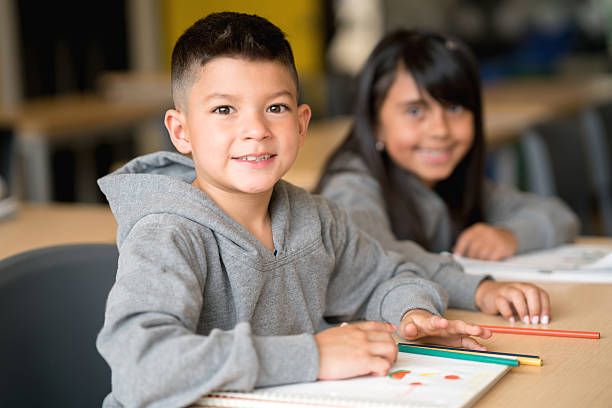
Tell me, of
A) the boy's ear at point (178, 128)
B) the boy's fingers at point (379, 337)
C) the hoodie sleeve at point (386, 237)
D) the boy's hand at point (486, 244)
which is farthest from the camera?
the boy's hand at point (486, 244)

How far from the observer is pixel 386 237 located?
4.85ft

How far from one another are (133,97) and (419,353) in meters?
4.54

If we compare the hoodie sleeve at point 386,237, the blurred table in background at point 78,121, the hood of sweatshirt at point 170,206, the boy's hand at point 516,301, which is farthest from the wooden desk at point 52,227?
the blurred table in background at point 78,121

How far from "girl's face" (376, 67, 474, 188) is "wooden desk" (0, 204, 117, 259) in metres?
0.66

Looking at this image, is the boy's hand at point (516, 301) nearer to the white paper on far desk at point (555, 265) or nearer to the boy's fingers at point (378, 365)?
the white paper on far desk at point (555, 265)

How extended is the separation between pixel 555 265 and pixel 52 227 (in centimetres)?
112

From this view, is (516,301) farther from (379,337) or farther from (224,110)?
(224,110)

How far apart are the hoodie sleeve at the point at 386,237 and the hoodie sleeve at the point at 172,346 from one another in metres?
0.44

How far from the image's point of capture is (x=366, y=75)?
181 cm

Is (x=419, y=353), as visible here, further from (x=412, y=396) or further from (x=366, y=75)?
(x=366, y=75)

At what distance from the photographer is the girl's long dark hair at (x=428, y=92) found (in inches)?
67.8

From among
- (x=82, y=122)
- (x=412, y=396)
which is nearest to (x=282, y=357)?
(x=412, y=396)

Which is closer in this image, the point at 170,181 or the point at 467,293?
the point at 170,181

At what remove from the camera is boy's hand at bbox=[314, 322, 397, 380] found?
0.90 m
